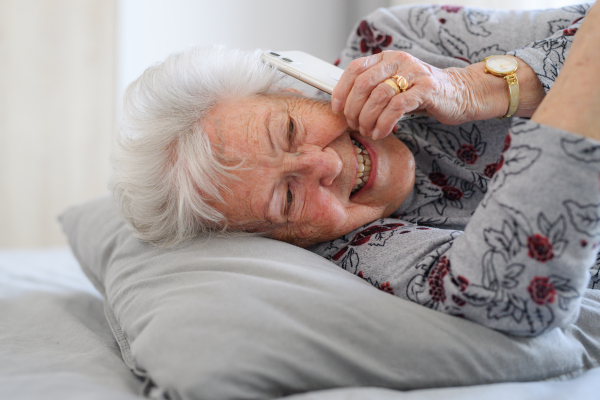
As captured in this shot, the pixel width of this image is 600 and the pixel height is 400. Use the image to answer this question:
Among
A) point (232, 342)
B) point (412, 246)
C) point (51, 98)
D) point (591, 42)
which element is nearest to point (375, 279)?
point (412, 246)

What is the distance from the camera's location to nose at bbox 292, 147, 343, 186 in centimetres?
97

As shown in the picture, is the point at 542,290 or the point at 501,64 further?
the point at 501,64

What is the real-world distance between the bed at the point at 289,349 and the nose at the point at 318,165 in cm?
18

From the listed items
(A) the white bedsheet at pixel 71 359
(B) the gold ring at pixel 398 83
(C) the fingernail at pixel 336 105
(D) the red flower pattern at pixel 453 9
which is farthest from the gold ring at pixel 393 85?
(D) the red flower pattern at pixel 453 9

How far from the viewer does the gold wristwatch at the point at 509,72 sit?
1.07 metres

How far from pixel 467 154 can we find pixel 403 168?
29 cm

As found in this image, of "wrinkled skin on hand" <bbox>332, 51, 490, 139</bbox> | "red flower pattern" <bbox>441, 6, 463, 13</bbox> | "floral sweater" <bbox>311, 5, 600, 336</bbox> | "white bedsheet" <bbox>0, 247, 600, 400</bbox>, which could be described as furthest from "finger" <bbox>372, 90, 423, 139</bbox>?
"red flower pattern" <bbox>441, 6, 463, 13</bbox>

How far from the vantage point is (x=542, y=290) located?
2.23 feet

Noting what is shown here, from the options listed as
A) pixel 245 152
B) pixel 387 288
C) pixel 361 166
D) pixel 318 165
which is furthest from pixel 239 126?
pixel 387 288

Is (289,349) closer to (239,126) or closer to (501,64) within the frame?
(239,126)

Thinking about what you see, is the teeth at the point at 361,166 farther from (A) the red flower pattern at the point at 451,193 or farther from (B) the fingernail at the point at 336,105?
(A) the red flower pattern at the point at 451,193

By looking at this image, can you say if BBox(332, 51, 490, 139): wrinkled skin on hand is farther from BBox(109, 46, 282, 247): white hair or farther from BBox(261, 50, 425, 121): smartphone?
BBox(109, 46, 282, 247): white hair

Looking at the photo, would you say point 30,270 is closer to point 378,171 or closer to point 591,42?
point 378,171

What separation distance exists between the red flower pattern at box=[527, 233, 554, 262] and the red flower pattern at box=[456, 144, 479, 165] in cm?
63
